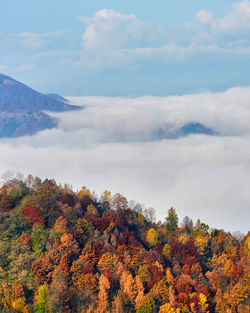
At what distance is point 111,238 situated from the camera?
81688 mm

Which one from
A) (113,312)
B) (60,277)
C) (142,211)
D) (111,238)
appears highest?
(142,211)

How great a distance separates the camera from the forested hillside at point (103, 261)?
64.6 m

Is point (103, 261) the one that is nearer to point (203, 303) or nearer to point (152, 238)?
point (203, 303)

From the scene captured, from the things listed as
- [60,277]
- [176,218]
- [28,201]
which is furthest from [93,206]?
[60,277]

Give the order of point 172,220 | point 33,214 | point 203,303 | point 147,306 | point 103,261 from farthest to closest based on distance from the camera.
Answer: point 172,220 → point 33,214 → point 103,261 → point 203,303 → point 147,306

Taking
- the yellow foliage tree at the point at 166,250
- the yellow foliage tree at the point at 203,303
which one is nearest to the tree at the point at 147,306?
the yellow foliage tree at the point at 203,303

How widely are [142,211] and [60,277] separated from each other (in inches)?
1879

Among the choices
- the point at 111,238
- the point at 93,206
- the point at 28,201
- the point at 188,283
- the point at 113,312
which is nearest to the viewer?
the point at 113,312

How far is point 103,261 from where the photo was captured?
73.0 metres

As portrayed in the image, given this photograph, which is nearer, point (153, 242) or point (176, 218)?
point (153, 242)

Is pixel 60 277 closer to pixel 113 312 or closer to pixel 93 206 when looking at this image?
pixel 113 312

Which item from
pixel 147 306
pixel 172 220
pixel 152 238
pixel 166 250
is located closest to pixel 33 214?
pixel 152 238

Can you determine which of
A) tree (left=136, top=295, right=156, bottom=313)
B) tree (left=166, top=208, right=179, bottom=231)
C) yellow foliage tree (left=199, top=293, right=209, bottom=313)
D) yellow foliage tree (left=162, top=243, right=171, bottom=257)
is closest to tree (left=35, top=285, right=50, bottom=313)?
tree (left=136, top=295, right=156, bottom=313)

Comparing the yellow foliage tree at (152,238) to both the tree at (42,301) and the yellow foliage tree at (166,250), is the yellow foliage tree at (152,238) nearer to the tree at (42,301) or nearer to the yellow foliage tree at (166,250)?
the yellow foliage tree at (166,250)
